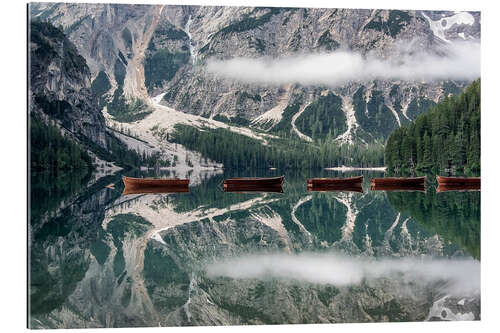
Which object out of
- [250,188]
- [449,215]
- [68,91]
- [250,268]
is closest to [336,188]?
[250,188]

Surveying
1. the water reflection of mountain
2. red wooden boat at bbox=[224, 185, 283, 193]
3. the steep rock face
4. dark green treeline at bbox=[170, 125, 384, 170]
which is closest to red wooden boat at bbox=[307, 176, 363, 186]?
red wooden boat at bbox=[224, 185, 283, 193]

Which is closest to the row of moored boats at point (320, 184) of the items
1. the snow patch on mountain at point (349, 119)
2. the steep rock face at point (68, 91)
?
the steep rock face at point (68, 91)

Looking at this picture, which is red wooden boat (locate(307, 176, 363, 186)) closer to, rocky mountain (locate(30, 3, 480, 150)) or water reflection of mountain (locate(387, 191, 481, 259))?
water reflection of mountain (locate(387, 191, 481, 259))

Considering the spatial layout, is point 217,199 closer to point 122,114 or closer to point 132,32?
point 132,32

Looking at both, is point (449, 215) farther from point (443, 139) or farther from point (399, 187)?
point (443, 139)
